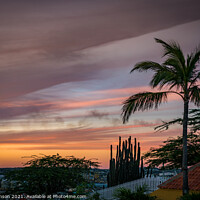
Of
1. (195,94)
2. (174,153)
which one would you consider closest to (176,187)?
(195,94)

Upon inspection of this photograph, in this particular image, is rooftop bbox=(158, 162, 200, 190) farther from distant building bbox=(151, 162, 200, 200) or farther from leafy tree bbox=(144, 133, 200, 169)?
leafy tree bbox=(144, 133, 200, 169)

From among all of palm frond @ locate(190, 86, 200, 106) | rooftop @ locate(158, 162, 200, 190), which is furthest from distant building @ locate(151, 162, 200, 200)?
palm frond @ locate(190, 86, 200, 106)

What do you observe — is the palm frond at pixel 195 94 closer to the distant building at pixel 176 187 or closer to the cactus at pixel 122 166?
the distant building at pixel 176 187

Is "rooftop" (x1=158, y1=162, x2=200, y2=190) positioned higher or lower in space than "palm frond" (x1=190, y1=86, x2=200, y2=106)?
lower

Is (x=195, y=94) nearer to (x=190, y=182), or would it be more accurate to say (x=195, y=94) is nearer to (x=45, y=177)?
(x=190, y=182)

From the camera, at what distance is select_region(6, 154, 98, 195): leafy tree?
16484 mm

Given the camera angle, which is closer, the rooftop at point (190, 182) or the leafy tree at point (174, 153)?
the rooftop at point (190, 182)

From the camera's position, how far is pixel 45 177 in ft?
54.1

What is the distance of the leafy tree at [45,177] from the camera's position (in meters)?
16.5

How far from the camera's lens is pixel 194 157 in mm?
27781

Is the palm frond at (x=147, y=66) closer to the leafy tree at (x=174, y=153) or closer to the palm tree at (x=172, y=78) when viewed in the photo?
the palm tree at (x=172, y=78)

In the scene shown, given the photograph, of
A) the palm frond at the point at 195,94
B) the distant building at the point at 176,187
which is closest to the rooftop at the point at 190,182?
the distant building at the point at 176,187

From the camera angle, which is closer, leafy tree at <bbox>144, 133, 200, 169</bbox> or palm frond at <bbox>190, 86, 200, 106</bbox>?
palm frond at <bbox>190, 86, 200, 106</bbox>

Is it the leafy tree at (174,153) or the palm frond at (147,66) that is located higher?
the palm frond at (147,66)
